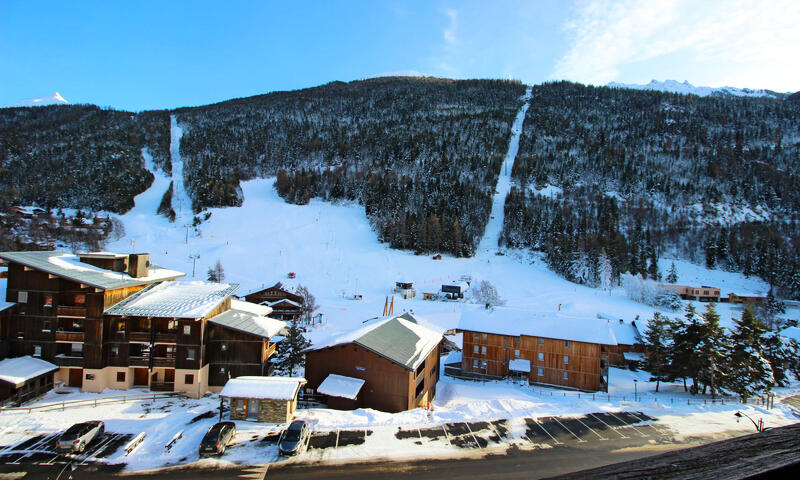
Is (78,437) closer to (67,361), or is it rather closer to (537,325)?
(67,361)

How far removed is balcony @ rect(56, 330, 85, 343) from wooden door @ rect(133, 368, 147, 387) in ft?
13.1

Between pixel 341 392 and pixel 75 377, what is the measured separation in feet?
59.9

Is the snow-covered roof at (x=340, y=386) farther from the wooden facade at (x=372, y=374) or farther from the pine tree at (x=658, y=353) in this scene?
the pine tree at (x=658, y=353)

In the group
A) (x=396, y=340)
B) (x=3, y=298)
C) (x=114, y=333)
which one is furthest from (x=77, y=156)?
(x=396, y=340)

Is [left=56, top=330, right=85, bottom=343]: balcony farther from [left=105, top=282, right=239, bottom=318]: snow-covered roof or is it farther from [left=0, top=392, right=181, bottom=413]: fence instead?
A: [left=0, top=392, right=181, bottom=413]: fence

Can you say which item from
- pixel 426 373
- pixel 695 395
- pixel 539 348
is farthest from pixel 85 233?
pixel 695 395

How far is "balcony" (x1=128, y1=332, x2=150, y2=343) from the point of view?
25.6 m

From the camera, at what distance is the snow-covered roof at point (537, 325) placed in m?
35.7

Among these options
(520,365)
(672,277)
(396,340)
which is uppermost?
(672,277)

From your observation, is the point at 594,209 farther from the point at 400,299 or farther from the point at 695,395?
the point at 695,395

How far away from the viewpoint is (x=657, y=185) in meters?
130

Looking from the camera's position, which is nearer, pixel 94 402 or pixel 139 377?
pixel 94 402

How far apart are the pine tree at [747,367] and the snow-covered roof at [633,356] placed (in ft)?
45.3

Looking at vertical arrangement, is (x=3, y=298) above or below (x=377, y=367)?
above
